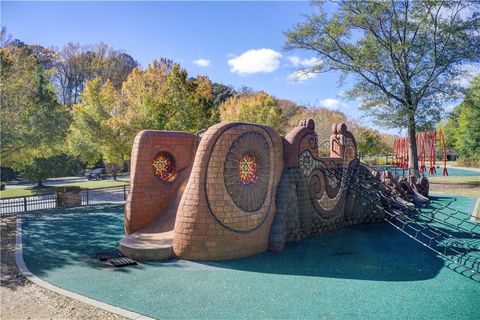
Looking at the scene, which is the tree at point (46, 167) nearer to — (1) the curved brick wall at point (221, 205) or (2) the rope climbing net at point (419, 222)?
(1) the curved brick wall at point (221, 205)

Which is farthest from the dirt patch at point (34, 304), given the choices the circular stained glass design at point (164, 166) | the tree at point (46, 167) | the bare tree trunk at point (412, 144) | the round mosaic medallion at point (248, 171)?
the bare tree trunk at point (412, 144)

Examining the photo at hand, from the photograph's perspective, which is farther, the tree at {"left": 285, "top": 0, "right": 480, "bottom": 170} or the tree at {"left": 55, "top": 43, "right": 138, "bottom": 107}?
the tree at {"left": 55, "top": 43, "right": 138, "bottom": 107}

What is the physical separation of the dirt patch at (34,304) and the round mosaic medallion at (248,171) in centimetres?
434

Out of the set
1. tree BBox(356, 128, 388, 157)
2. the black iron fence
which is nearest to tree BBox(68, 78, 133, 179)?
the black iron fence

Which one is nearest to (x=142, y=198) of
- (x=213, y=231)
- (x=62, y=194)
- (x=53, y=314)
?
(x=213, y=231)

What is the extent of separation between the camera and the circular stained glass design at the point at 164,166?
1167 cm

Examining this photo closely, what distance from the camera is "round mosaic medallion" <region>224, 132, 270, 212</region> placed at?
30.7 feet

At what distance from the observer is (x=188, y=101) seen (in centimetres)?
2241

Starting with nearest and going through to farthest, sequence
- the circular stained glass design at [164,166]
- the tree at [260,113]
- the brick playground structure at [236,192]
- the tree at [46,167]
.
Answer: the brick playground structure at [236,192] → the circular stained glass design at [164,166] → the tree at [46,167] → the tree at [260,113]

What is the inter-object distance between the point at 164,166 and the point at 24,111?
630 centimetres

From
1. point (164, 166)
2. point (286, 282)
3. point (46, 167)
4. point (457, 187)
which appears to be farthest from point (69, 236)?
point (457, 187)

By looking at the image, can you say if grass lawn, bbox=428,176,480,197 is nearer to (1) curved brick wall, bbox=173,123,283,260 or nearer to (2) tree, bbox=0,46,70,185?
(1) curved brick wall, bbox=173,123,283,260

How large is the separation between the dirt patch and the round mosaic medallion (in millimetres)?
4336

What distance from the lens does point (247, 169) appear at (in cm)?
991
